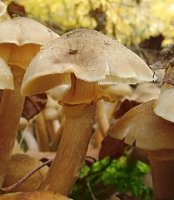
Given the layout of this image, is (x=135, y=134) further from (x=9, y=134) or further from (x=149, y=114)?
(x=9, y=134)

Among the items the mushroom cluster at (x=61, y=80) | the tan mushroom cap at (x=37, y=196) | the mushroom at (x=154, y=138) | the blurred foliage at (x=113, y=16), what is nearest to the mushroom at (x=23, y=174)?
the mushroom cluster at (x=61, y=80)

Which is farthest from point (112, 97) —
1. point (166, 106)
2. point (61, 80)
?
point (166, 106)

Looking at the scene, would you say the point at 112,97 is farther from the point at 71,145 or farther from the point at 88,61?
the point at 88,61

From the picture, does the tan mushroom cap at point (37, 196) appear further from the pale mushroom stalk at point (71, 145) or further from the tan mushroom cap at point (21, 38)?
the tan mushroom cap at point (21, 38)

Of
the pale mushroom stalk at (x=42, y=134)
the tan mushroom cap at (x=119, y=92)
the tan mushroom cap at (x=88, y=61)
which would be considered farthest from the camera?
the pale mushroom stalk at (x=42, y=134)

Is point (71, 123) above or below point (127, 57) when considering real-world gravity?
below

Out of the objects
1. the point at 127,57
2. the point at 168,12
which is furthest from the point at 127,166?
the point at 168,12
